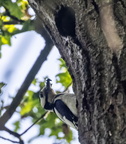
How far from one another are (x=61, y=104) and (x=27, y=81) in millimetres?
388

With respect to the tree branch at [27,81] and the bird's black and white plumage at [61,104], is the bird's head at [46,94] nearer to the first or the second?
the bird's black and white plumage at [61,104]

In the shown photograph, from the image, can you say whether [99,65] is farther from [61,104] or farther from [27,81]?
[61,104]

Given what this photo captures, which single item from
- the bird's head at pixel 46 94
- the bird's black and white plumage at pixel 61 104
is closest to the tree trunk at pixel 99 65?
the bird's black and white plumage at pixel 61 104

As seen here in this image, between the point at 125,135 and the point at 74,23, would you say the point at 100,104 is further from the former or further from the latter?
the point at 74,23

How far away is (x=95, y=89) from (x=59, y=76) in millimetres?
1601

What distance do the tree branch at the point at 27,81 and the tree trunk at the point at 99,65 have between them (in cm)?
89

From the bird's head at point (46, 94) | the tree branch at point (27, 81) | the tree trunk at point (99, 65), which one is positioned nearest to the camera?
the tree trunk at point (99, 65)

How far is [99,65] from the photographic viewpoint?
2.22m

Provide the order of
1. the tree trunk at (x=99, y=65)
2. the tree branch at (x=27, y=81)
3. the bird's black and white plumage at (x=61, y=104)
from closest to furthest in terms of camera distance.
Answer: the tree trunk at (x=99, y=65) → the tree branch at (x=27, y=81) → the bird's black and white plumage at (x=61, y=104)

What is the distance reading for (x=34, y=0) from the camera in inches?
104

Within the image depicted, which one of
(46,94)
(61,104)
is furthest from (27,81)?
(46,94)

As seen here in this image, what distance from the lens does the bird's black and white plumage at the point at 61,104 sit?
3.46m

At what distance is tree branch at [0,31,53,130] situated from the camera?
3.34 meters

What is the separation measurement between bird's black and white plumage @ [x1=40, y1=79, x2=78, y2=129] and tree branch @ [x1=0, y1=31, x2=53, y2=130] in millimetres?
347
